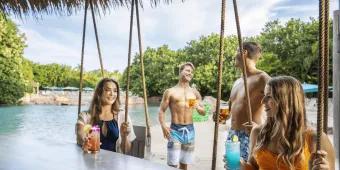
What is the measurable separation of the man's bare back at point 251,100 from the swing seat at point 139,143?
550 mm

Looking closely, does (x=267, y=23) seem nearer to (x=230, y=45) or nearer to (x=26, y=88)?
(x=230, y=45)

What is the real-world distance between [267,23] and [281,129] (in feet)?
97.0

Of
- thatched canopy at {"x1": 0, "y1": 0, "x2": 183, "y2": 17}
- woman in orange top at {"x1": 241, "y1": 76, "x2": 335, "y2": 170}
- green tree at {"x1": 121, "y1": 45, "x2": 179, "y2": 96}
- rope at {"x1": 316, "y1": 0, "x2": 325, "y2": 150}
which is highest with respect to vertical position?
green tree at {"x1": 121, "y1": 45, "x2": 179, "y2": 96}

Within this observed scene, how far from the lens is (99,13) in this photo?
8.94 feet

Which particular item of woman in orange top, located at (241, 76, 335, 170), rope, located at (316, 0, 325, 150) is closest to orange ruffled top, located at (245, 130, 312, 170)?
woman in orange top, located at (241, 76, 335, 170)

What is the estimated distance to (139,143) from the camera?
7.42 ft

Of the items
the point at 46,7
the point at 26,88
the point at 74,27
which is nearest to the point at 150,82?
the point at 26,88

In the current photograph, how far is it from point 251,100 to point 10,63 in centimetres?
2493

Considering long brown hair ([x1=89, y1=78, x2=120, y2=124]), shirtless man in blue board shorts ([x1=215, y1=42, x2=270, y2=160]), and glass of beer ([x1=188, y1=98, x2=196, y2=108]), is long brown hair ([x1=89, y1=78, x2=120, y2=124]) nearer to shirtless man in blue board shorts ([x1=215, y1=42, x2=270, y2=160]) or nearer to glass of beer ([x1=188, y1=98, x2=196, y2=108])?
shirtless man in blue board shorts ([x1=215, y1=42, x2=270, y2=160])

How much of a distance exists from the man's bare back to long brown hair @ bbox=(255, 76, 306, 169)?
1089 millimetres

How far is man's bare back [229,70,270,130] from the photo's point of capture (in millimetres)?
2307

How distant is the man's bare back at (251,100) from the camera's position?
231 cm

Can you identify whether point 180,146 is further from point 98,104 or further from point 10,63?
point 10,63

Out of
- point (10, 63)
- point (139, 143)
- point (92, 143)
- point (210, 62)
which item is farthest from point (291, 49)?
point (92, 143)
